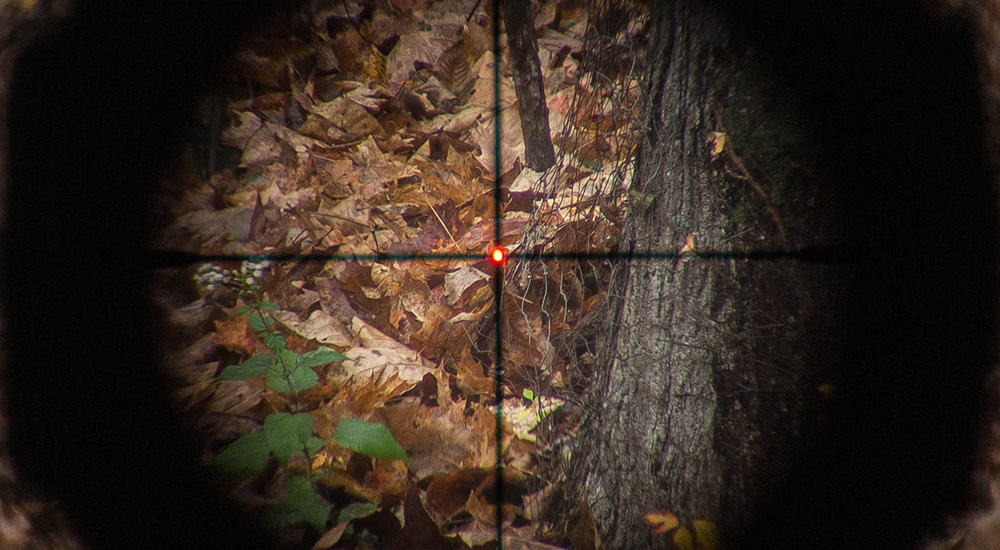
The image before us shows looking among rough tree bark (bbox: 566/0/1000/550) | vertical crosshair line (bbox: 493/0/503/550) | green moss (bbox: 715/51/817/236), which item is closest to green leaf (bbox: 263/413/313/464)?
vertical crosshair line (bbox: 493/0/503/550)

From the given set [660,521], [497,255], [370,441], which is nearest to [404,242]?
[497,255]

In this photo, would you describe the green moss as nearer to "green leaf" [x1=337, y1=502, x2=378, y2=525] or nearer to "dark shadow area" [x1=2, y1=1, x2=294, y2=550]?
"green leaf" [x1=337, y1=502, x2=378, y2=525]

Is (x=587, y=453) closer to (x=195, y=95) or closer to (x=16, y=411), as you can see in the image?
(x=16, y=411)

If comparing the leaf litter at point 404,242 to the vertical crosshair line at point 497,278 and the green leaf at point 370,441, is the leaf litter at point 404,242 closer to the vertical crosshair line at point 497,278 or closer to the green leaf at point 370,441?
the vertical crosshair line at point 497,278

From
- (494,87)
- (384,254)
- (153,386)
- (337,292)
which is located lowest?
(153,386)

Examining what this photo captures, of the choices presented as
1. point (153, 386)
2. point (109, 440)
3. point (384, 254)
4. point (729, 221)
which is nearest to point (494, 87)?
point (384, 254)
